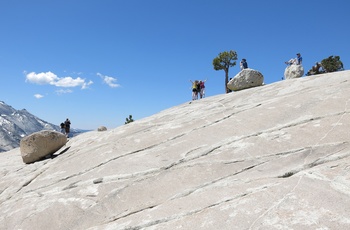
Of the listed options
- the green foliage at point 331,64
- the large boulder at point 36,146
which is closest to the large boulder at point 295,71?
the large boulder at point 36,146

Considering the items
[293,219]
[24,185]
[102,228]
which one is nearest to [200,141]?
[102,228]

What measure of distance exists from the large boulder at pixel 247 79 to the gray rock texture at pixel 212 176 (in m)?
10.1

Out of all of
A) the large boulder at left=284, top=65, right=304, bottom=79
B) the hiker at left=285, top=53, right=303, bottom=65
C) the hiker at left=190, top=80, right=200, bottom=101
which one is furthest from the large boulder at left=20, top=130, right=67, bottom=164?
the hiker at left=285, top=53, right=303, bottom=65

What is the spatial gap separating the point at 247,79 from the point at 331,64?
55.2 meters

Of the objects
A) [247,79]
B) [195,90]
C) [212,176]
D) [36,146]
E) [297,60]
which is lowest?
[212,176]

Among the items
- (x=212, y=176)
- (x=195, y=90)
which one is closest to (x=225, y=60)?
(x=195, y=90)

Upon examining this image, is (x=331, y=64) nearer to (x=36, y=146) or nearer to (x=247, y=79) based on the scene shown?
(x=247, y=79)

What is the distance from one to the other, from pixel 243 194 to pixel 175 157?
16.1ft

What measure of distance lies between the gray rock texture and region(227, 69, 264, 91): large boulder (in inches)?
398

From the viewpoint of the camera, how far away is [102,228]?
852cm

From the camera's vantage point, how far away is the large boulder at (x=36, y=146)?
19.3m

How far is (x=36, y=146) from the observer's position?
1930 cm

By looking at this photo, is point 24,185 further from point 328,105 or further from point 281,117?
point 328,105

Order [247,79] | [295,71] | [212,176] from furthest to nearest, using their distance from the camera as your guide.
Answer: [295,71], [247,79], [212,176]
